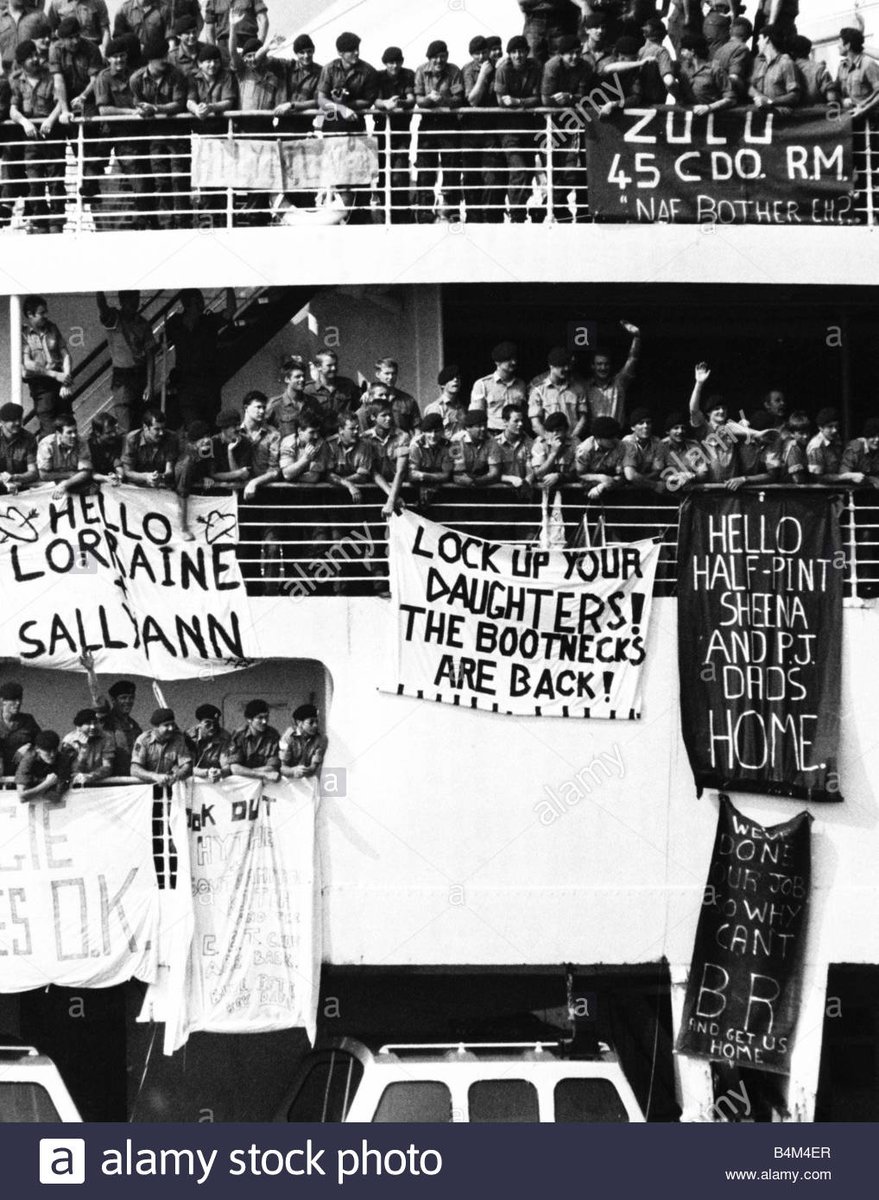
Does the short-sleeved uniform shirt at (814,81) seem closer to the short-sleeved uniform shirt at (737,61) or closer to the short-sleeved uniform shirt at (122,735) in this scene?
the short-sleeved uniform shirt at (737,61)

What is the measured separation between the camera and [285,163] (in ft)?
54.5

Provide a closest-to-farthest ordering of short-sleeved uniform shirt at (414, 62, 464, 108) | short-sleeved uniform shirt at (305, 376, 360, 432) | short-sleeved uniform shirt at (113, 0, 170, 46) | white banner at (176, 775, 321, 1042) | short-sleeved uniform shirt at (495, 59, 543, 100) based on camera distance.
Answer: white banner at (176, 775, 321, 1042)
short-sleeved uniform shirt at (305, 376, 360, 432)
short-sleeved uniform shirt at (495, 59, 543, 100)
short-sleeved uniform shirt at (414, 62, 464, 108)
short-sleeved uniform shirt at (113, 0, 170, 46)

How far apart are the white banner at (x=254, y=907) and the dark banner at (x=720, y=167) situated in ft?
16.4

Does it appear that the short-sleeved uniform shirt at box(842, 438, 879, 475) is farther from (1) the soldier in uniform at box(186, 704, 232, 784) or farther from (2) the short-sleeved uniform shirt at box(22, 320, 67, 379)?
(2) the short-sleeved uniform shirt at box(22, 320, 67, 379)

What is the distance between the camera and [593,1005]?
53.1ft

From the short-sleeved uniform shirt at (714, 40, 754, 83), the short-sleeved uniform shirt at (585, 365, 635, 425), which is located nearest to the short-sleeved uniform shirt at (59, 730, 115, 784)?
the short-sleeved uniform shirt at (585, 365, 635, 425)

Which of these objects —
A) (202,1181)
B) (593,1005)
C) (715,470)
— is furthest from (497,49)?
(202,1181)

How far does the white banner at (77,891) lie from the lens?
15.2 m

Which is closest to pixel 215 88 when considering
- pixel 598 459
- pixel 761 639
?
pixel 598 459

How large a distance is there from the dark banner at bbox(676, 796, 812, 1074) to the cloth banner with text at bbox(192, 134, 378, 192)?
5811 millimetres

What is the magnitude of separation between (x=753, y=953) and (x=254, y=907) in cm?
345

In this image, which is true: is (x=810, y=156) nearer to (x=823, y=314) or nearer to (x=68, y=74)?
(x=823, y=314)

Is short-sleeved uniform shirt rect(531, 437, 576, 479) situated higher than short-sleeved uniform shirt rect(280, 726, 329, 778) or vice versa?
short-sleeved uniform shirt rect(531, 437, 576, 479)

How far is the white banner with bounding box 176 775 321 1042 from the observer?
49.6ft
